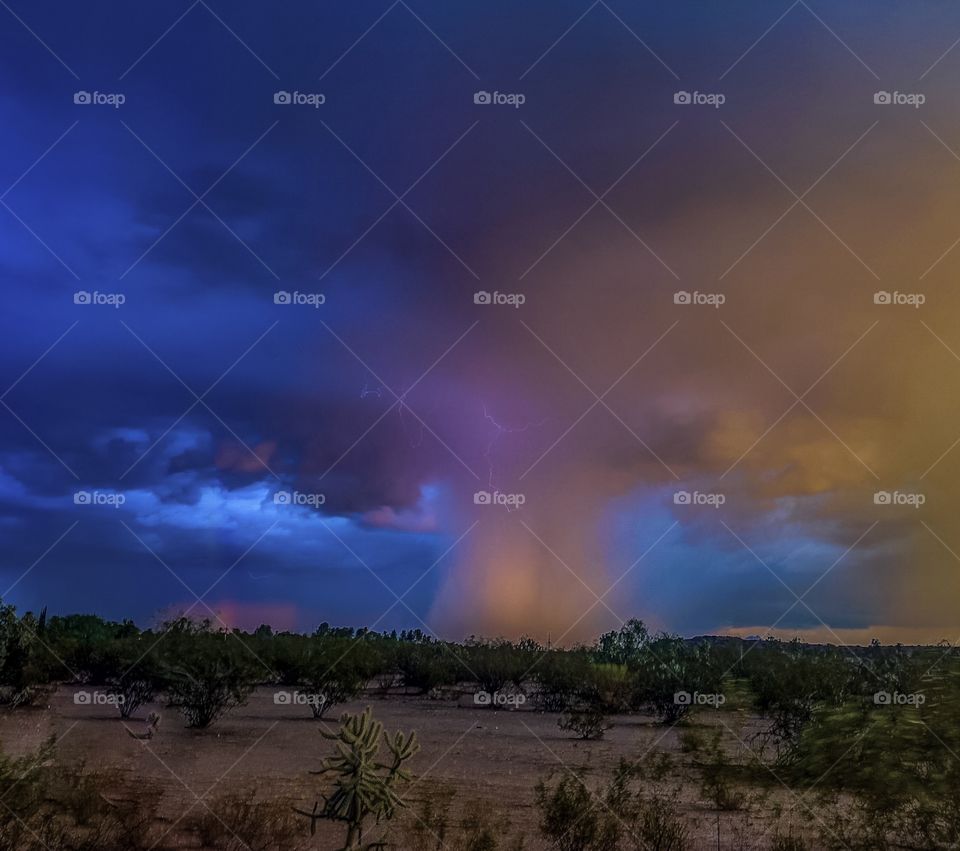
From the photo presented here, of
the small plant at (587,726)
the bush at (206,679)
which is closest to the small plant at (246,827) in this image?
the bush at (206,679)

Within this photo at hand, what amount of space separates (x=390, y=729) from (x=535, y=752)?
15.2ft

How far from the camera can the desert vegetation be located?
14.4 meters

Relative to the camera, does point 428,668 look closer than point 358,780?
No

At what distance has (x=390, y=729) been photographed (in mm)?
25766

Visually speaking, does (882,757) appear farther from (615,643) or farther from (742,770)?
(615,643)

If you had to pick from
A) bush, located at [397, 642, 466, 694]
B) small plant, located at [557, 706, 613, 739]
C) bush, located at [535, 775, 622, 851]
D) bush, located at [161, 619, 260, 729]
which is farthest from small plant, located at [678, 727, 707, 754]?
bush, located at [397, 642, 466, 694]

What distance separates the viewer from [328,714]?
3014cm

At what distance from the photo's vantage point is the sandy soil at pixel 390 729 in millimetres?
16730

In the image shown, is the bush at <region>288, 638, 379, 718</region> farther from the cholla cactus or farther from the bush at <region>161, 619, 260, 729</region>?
the cholla cactus

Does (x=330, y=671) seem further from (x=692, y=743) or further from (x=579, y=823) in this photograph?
(x=579, y=823)

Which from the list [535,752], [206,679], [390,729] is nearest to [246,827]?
[535,752]

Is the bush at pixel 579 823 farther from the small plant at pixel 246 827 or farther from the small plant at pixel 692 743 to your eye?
the small plant at pixel 692 743

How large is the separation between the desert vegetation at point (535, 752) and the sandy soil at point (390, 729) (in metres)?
0.12

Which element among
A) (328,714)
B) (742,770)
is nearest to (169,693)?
(328,714)
